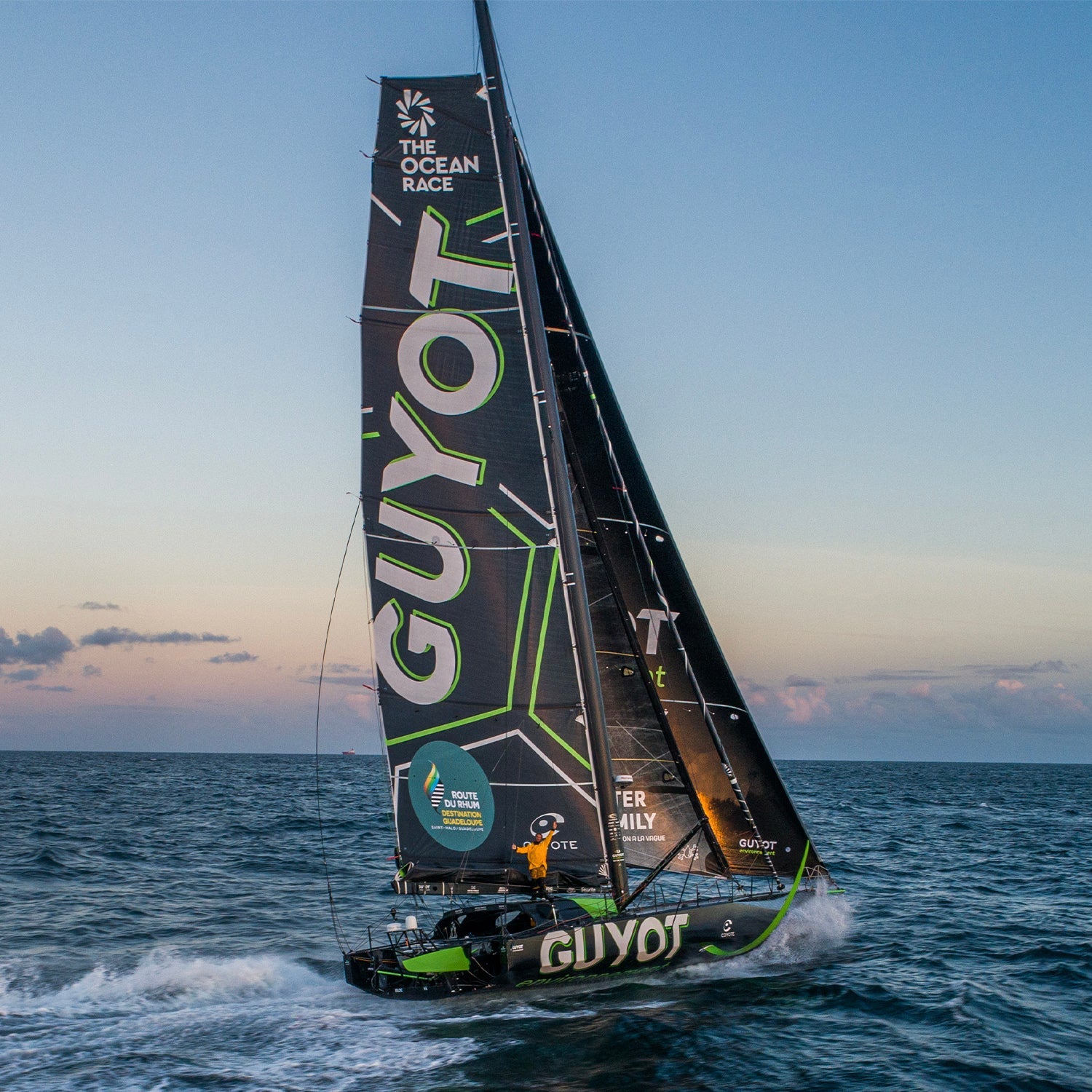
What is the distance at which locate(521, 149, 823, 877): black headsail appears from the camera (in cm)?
1473

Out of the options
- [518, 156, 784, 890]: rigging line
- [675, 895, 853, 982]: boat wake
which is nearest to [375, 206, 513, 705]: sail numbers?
[518, 156, 784, 890]: rigging line

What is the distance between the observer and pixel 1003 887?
2166cm

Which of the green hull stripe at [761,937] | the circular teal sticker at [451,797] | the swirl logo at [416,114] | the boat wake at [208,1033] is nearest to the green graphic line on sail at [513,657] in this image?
the circular teal sticker at [451,797]

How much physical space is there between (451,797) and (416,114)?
8.76 m

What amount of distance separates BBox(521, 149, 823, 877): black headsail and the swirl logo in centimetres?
223

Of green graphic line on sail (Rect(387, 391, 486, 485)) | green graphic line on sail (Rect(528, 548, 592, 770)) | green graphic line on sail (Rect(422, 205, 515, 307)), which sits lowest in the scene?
green graphic line on sail (Rect(528, 548, 592, 770))

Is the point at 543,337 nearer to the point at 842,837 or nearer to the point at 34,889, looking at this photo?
the point at 34,889

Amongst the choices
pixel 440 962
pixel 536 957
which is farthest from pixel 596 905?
pixel 440 962

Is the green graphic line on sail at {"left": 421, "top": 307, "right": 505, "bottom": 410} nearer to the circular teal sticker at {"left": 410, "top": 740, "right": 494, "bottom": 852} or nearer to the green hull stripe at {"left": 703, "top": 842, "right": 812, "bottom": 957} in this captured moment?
the circular teal sticker at {"left": 410, "top": 740, "right": 494, "bottom": 852}

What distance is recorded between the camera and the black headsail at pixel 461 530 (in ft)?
43.1

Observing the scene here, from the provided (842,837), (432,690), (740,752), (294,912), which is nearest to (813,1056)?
(740,752)

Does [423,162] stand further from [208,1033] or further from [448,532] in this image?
[208,1033]

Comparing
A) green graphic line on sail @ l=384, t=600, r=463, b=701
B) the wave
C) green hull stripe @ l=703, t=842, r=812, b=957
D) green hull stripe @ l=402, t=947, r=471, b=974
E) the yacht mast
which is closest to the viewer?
green hull stripe @ l=402, t=947, r=471, b=974

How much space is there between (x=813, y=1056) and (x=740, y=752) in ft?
15.7
